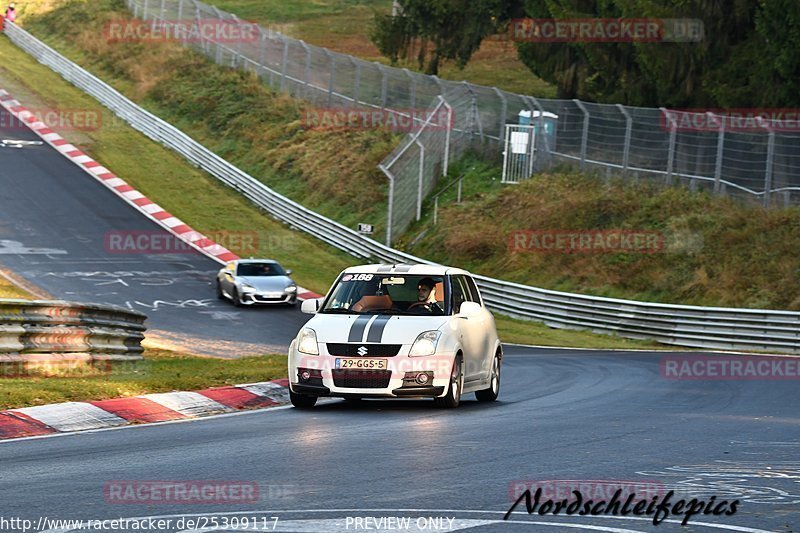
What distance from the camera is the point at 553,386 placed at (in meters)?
17.8

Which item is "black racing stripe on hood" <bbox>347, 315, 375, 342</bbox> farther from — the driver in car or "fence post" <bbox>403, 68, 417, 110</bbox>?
"fence post" <bbox>403, 68, 417, 110</bbox>

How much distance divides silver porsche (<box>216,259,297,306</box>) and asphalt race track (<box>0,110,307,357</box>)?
1.11 feet

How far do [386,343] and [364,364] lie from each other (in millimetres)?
309

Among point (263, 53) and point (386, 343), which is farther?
point (263, 53)

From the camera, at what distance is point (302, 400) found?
14031mm

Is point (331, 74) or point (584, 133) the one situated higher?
point (331, 74)

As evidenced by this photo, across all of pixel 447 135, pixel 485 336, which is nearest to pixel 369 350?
pixel 485 336

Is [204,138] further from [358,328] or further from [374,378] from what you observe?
[374,378]

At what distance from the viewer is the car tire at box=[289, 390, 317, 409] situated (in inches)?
550

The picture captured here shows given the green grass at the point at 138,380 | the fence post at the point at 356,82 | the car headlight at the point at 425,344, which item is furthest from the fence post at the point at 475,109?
the car headlight at the point at 425,344

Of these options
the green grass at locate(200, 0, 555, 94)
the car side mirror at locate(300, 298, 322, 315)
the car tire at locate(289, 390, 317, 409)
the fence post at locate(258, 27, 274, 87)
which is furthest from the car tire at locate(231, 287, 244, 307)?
the green grass at locate(200, 0, 555, 94)

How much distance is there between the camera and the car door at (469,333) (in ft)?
47.1

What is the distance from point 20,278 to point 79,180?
12344 mm

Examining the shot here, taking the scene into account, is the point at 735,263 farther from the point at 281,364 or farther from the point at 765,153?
the point at 281,364
